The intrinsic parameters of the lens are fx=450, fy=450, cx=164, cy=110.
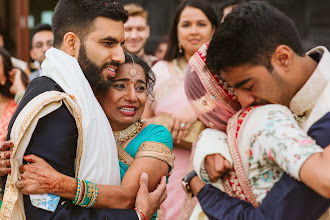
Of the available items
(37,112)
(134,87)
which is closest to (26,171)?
(37,112)

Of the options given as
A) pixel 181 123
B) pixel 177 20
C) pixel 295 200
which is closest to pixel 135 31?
pixel 177 20

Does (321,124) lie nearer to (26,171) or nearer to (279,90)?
(279,90)

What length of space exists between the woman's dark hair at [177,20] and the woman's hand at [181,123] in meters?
0.88

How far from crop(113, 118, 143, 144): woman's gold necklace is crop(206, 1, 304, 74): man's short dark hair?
740 mm

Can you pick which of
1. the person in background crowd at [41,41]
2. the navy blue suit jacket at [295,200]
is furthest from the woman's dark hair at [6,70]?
the navy blue suit jacket at [295,200]

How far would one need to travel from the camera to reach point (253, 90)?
1.70 meters

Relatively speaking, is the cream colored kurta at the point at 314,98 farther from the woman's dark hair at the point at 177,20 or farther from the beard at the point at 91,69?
the woman's dark hair at the point at 177,20

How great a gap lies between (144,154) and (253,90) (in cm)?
66

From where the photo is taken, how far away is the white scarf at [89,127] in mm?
1890

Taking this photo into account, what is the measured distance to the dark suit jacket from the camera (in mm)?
Result: 1804

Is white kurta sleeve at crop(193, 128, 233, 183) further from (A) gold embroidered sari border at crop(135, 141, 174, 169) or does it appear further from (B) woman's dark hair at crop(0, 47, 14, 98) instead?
(B) woman's dark hair at crop(0, 47, 14, 98)

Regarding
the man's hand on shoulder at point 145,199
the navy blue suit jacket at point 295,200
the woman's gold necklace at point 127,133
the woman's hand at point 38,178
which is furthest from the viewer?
the woman's gold necklace at point 127,133

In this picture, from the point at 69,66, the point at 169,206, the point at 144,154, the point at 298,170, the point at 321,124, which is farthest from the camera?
the point at 169,206

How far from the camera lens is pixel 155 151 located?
2.13 meters
